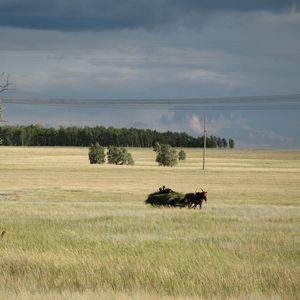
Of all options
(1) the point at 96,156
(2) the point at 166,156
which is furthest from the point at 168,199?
(1) the point at 96,156

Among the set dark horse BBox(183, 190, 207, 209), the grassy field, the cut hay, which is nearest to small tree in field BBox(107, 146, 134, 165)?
the cut hay

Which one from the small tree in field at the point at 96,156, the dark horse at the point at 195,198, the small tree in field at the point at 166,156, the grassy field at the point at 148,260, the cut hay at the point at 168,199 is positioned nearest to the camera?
the grassy field at the point at 148,260

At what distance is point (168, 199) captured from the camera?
30578mm

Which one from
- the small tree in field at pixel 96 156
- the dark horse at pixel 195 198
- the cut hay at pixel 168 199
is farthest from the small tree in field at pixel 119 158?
the dark horse at pixel 195 198

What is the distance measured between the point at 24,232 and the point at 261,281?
8.98 m

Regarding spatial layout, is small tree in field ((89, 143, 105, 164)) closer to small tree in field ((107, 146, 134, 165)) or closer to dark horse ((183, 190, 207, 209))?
small tree in field ((107, 146, 134, 165))

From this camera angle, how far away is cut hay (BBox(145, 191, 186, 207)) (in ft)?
98.7

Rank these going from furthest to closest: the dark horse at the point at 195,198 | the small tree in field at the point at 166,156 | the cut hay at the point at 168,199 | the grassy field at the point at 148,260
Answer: the small tree in field at the point at 166,156, the cut hay at the point at 168,199, the dark horse at the point at 195,198, the grassy field at the point at 148,260

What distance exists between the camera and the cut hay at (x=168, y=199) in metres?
30.1

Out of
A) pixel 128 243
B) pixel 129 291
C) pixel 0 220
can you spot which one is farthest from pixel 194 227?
pixel 129 291

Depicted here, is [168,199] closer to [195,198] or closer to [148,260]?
[195,198]

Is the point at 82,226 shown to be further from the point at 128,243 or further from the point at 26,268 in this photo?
the point at 26,268

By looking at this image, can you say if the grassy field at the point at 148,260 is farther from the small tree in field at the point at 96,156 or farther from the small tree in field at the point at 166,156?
the small tree in field at the point at 96,156

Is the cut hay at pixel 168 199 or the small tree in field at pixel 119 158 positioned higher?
the cut hay at pixel 168 199
